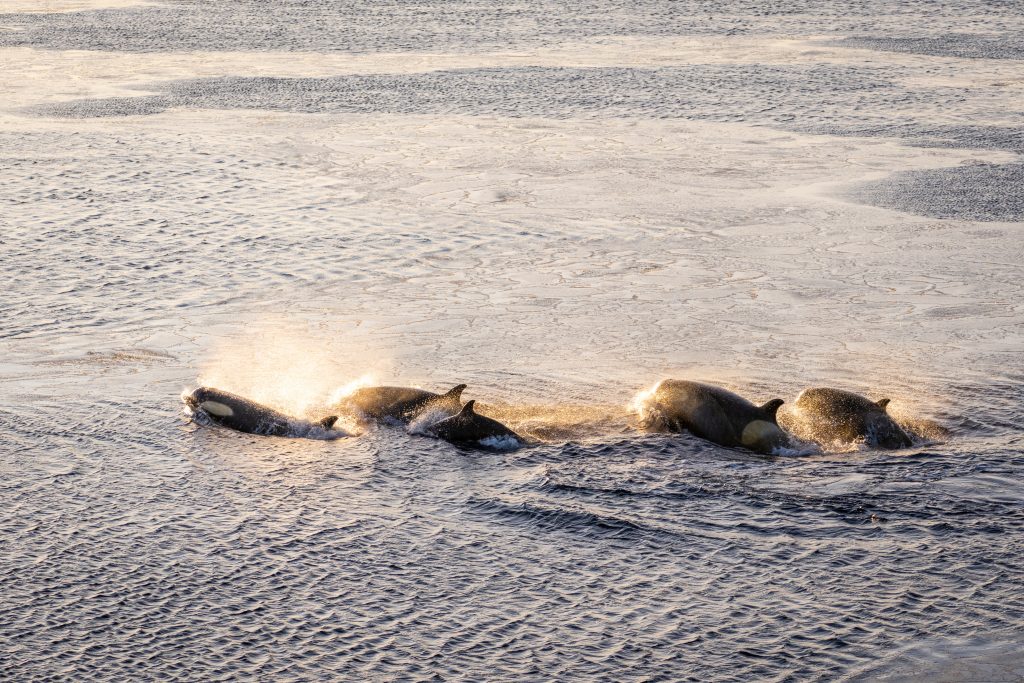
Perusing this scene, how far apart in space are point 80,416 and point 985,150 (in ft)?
44.2

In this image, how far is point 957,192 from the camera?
53.8ft

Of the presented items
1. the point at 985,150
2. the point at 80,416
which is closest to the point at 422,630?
the point at 80,416

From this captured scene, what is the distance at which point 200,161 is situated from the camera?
60.0 feet

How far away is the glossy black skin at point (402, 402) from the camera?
9.44m

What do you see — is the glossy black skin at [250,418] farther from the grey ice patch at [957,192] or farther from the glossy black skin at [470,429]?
the grey ice patch at [957,192]

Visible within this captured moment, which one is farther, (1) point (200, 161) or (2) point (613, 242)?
(1) point (200, 161)

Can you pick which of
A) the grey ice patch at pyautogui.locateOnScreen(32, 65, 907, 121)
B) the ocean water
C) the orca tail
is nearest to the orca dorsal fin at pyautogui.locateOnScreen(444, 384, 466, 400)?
the ocean water

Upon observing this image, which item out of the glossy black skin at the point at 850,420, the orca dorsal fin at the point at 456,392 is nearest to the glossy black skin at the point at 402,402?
the orca dorsal fin at the point at 456,392

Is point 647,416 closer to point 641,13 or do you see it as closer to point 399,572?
point 399,572

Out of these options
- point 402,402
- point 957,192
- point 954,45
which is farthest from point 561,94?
point 402,402

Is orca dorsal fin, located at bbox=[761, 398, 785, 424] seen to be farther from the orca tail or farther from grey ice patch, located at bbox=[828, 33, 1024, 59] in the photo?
grey ice patch, located at bbox=[828, 33, 1024, 59]

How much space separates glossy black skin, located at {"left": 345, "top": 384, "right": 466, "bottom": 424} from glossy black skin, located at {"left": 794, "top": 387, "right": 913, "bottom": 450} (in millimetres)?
2514

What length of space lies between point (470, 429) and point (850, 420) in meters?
2.68

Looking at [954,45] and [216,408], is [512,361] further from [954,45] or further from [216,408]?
[954,45]
